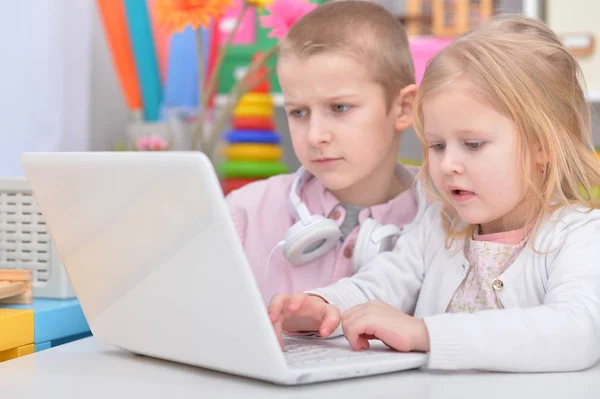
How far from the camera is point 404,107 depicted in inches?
50.2

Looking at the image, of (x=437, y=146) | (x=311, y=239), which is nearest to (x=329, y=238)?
(x=311, y=239)

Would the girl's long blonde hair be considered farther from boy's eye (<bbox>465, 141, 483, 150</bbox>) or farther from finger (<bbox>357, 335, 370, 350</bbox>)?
finger (<bbox>357, 335, 370, 350</bbox>)

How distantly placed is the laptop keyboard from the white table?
1.2 inches

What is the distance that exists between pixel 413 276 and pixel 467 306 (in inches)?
3.9

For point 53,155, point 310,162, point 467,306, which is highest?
point 53,155

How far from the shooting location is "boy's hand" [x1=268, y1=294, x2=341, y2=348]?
0.90 m

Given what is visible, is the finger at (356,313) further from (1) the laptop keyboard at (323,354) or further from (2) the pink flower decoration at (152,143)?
(2) the pink flower decoration at (152,143)

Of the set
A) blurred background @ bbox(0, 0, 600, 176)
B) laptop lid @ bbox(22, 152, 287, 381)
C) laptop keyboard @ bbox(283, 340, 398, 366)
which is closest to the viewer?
laptop lid @ bbox(22, 152, 287, 381)

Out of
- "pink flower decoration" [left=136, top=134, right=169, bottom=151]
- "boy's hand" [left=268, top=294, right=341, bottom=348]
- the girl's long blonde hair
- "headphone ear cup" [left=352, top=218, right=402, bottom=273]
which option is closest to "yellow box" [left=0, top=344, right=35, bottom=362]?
"boy's hand" [left=268, top=294, right=341, bottom=348]

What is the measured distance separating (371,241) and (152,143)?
818 mm

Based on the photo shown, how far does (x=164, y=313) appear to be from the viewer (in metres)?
0.78

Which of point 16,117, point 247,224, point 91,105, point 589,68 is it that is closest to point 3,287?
point 247,224

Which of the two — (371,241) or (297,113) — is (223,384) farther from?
(297,113)

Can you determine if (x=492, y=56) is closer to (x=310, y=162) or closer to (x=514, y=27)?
(x=514, y=27)
